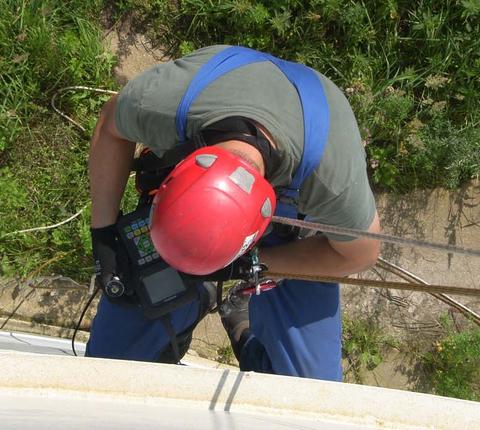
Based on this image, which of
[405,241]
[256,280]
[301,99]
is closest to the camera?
[405,241]

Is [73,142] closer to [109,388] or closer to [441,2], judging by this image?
[109,388]

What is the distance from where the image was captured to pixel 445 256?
322 centimetres

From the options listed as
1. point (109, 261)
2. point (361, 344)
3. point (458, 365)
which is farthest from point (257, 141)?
point (458, 365)

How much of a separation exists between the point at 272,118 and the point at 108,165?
74 centimetres

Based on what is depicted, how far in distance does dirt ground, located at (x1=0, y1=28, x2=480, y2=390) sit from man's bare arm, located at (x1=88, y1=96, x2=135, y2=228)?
1.24 meters

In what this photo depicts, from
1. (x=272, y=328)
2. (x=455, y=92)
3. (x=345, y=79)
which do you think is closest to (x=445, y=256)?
(x=455, y=92)

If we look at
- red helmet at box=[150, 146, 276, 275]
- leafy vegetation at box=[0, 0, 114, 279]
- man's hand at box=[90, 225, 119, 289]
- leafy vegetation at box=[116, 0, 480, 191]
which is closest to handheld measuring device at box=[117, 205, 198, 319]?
man's hand at box=[90, 225, 119, 289]

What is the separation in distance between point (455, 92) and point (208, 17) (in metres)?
1.43

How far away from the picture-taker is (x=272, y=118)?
1590mm

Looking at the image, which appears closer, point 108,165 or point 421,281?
point 108,165

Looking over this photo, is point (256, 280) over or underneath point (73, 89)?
underneath

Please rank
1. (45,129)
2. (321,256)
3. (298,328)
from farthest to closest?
1. (45,129)
2. (298,328)
3. (321,256)

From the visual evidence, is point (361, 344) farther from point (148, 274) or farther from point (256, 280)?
point (148, 274)

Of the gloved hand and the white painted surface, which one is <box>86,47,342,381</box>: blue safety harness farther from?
the white painted surface
